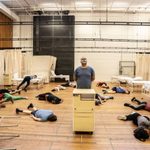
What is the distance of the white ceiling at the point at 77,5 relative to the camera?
13313 mm

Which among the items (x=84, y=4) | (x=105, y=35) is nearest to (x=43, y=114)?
(x=84, y=4)

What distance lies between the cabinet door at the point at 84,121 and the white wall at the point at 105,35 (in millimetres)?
11925

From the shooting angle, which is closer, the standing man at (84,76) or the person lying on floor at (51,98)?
the standing man at (84,76)

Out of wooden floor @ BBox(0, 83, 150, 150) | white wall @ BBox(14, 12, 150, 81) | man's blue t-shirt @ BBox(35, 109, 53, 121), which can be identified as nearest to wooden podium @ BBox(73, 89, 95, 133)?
wooden floor @ BBox(0, 83, 150, 150)

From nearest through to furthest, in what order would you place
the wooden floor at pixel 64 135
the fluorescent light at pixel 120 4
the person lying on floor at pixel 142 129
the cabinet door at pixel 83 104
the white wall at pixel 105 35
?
1. the wooden floor at pixel 64 135
2. the person lying on floor at pixel 142 129
3. the cabinet door at pixel 83 104
4. the fluorescent light at pixel 120 4
5. the white wall at pixel 105 35

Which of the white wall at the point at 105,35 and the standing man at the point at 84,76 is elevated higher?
the white wall at the point at 105,35

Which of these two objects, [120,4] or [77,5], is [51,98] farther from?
[120,4]

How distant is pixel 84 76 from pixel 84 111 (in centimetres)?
138

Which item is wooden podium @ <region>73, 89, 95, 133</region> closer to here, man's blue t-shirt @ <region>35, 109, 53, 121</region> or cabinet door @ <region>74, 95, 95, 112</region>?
cabinet door @ <region>74, 95, 95, 112</region>

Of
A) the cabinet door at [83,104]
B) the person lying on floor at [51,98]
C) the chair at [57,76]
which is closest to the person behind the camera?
the cabinet door at [83,104]

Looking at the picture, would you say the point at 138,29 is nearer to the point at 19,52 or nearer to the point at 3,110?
the point at 19,52

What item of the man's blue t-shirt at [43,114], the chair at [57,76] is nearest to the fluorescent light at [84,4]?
the chair at [57,76]

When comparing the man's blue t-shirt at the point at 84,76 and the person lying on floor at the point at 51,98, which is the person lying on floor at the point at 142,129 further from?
the person lying on floor at the point at 51,98

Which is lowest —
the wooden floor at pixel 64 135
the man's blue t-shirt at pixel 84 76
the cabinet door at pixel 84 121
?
the wooden floor at pixel 64 135
